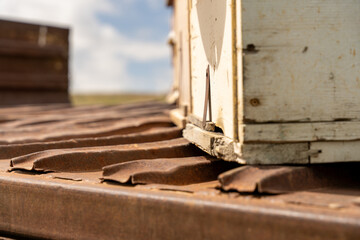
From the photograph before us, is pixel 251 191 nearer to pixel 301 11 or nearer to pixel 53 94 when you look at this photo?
pixel 301 11

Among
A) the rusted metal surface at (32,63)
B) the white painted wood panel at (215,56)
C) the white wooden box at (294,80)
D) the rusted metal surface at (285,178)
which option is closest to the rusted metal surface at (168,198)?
the rusted metal surface at (285,178)

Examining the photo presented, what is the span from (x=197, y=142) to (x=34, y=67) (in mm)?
5313

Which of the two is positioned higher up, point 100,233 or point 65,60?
point 65,60

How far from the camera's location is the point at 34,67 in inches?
260

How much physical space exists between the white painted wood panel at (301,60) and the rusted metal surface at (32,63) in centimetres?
562

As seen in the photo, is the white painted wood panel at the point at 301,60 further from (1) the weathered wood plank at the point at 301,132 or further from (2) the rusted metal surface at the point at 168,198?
(2) the rusted metal surface at the point at 168,198

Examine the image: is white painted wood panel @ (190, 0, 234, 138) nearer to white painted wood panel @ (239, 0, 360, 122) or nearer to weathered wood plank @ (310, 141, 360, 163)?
white painted wood panel @ (239, 0, 360, 122)

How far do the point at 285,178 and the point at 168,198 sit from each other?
49cm

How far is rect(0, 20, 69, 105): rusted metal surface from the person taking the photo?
6.38 meters

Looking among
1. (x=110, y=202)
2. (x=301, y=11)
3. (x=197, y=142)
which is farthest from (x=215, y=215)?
(x=301, y=11)

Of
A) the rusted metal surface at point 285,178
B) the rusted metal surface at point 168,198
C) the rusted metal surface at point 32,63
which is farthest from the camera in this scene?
the rusted metal surface at point 32,63

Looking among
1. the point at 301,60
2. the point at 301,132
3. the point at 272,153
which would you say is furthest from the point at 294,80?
the point at 272,153

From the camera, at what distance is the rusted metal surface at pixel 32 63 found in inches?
251

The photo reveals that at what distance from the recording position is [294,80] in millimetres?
1670
